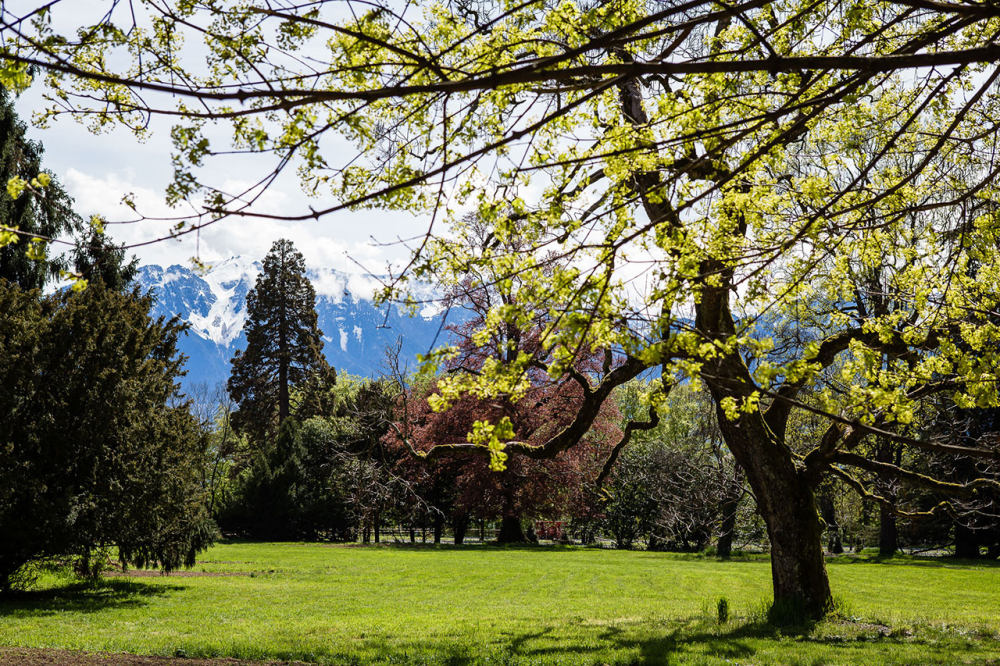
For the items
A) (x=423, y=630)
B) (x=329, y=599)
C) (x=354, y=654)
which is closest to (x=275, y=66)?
(x=354, y=654)

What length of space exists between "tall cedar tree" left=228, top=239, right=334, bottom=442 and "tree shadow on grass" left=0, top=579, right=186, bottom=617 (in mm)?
26963

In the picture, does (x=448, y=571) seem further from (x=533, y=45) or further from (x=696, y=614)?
(x=533, y=45)

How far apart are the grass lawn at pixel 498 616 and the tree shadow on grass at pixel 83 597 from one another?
0.04 m

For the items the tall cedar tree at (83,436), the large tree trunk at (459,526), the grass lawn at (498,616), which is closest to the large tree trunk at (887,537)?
the grass lawn at (498,616)

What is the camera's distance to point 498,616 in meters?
9.98

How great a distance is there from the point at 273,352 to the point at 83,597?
29.5 metres

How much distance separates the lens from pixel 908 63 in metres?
2.35

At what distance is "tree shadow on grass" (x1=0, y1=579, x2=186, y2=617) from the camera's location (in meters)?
10.1

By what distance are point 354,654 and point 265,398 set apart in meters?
35.4

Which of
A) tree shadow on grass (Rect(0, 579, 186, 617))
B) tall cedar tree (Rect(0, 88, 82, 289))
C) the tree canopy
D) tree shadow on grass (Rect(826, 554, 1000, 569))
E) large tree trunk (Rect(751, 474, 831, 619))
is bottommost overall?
tree shadow on grass (Rect(826, 554, 1000, 569))

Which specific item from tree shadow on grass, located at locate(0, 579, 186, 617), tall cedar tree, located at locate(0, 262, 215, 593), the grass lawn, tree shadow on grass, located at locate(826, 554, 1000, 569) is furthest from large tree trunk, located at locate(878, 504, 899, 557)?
tall cedar tree, located at locate(0, 262, 215, 593)

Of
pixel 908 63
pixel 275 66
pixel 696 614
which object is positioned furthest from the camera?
pixel 696 614

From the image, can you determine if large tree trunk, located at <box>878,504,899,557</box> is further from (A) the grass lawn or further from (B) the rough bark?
(B) the rough bark

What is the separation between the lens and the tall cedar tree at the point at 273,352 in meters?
40.1
